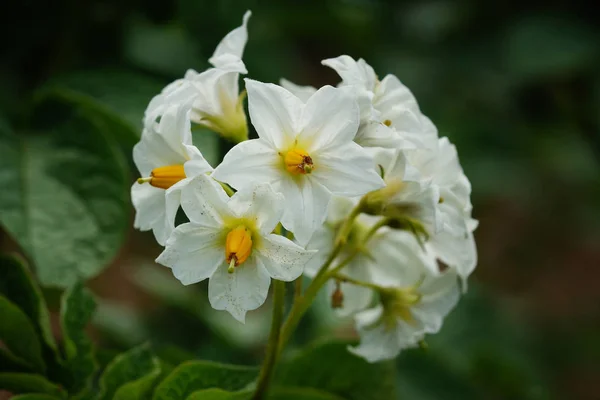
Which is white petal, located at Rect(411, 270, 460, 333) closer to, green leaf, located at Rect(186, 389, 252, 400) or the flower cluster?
the flower cluster

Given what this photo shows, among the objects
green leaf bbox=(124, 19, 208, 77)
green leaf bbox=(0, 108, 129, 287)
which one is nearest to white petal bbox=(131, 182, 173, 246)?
green leaf bbox=(0, 108, 129, 287)

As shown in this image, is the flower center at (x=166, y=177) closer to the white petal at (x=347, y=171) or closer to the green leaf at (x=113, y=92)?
the white petal at (x=347, y=171)

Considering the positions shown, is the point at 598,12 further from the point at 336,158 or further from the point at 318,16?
the point at 336,158

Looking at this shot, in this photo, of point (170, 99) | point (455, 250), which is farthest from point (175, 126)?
point (455, 250)

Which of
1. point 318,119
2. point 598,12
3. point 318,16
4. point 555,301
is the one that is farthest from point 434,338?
point 555,301

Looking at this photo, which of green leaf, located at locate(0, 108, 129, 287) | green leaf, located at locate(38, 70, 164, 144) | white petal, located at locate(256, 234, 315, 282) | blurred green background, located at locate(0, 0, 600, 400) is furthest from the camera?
blurred green background, located at locate(0, 0, 600, 400)

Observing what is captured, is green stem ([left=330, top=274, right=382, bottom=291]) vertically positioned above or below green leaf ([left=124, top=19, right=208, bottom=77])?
above
